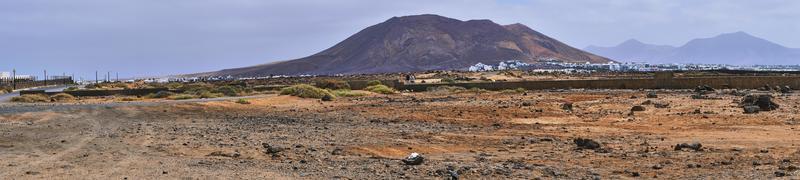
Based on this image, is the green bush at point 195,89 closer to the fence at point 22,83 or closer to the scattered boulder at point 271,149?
the fence at point 22,83

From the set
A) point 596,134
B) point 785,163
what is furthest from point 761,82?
point 785,163

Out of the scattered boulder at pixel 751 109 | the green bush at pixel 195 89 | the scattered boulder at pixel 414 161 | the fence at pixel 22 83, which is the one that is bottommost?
the fence at pixel 22 83

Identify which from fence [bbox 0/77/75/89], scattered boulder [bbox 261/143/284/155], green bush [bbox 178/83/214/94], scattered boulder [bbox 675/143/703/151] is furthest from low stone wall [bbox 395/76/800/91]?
fence [bbox 0/77/75/89]

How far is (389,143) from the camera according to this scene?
15875 mm

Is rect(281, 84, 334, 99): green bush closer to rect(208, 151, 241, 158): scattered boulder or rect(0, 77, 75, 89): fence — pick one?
rect(208, 151, 241, 158): scattered boulder

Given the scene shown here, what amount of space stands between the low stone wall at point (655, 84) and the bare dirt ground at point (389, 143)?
22.7 m

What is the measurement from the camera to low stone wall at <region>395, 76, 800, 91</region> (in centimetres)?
4769

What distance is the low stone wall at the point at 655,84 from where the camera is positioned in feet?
156

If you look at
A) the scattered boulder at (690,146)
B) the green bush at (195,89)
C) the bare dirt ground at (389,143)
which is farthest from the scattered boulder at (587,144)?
the green bush at (195,89)

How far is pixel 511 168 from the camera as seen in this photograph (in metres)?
11.6

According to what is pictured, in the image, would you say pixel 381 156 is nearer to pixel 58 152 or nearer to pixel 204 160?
pixel 204 160

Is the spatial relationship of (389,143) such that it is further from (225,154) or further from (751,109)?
(751,109)

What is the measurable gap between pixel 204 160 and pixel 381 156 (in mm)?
2802

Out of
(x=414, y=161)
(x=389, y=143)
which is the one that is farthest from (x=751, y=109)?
(x=414, y=161)
